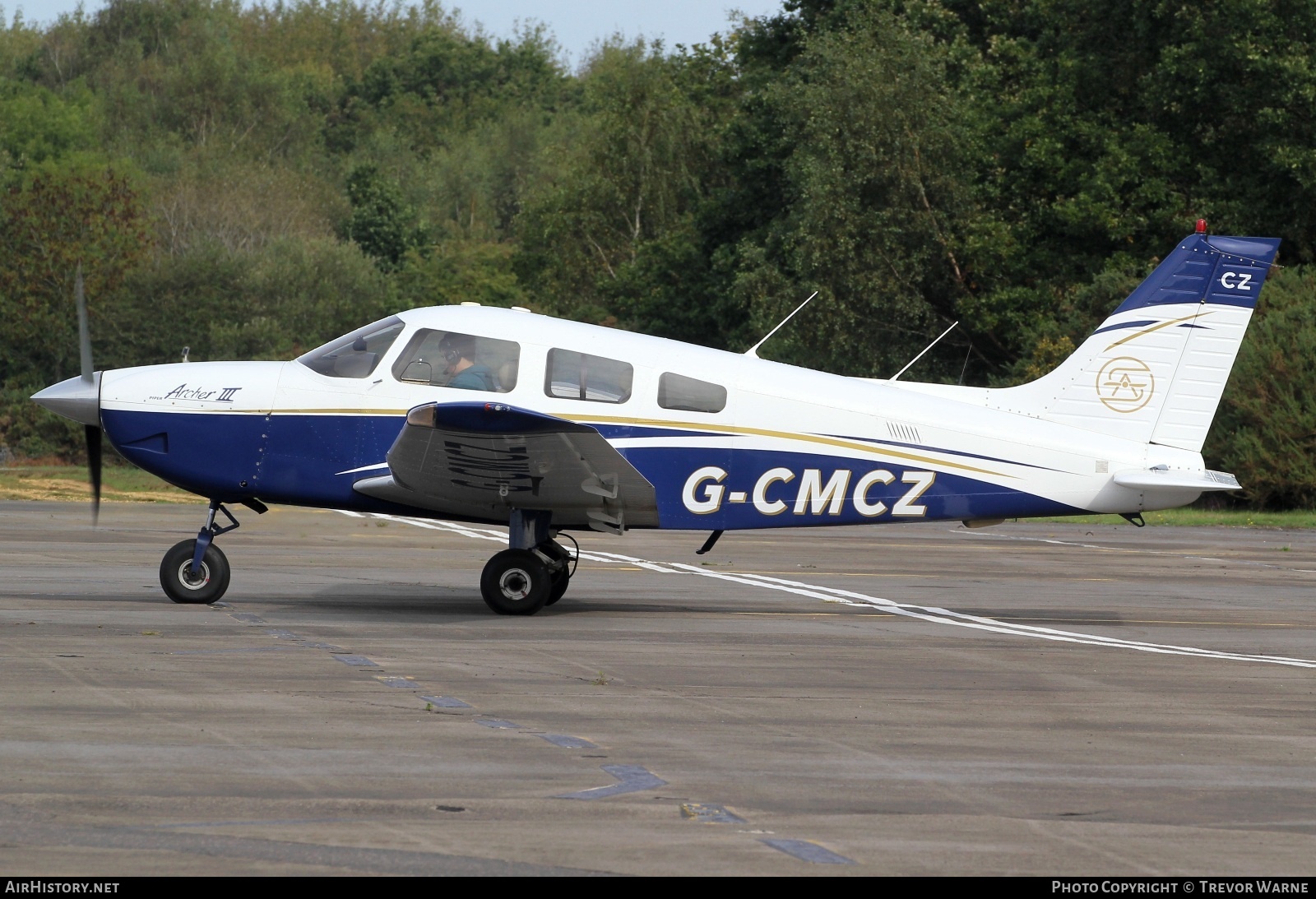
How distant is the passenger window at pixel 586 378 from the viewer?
12.1 metres

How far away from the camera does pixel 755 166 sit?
160 feet

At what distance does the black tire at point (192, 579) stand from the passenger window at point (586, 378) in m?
3.10

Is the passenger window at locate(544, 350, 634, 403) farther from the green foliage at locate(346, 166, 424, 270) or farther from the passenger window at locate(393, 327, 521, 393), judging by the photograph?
the green foliage at locate(346, 166, 424, 270)

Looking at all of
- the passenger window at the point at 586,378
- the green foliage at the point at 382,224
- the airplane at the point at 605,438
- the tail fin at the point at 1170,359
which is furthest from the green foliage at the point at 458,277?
the tail fin at the point at 1170,359

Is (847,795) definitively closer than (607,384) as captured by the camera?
Yes

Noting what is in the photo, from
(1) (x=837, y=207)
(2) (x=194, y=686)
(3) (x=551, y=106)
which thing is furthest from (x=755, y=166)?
(3) (x=551, y=106)

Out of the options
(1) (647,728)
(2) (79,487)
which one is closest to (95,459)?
(1) (647,728)

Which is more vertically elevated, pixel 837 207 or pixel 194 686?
pixel 837 207

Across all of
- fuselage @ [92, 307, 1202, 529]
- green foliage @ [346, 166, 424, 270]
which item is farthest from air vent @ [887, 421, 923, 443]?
green foliage @ [346, 166, 424, 270]

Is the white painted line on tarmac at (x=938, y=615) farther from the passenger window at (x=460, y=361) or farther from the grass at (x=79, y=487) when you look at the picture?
the grass at (x=79, y=487)

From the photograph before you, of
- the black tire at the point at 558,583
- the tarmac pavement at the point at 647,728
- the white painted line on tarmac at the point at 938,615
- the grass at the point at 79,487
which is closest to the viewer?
the tarmac pavement at the point at 647,728

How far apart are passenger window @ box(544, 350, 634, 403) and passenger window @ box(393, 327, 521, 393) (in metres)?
0.30
